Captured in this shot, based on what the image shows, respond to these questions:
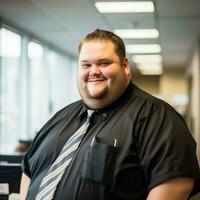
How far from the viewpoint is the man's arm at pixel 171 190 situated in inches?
59.4

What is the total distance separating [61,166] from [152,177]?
38 centimetres

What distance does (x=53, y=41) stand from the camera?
7992 mm

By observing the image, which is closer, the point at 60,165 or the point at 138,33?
the point at 60,165

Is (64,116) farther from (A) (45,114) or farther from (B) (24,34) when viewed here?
(A) (45,114)

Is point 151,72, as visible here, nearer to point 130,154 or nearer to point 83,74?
point 83,74

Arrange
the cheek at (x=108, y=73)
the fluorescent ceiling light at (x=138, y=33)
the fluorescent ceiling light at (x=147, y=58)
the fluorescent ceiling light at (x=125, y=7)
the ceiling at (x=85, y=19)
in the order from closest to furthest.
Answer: the cheek at (x=108, y=73) → the fluorescent ceiling light at (x=125, y=7) → the ceiling at (x=85, y=19) → the fluorescent ceiling light at (x=138, y=33) → the fluorescent ceiling light at (x=147, y=58)

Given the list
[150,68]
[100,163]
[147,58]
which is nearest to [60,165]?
[100,163]

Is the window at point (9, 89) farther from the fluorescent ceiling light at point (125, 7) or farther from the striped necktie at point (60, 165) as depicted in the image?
the striped necktie at point (60, 165)

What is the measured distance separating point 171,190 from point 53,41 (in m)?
6.70

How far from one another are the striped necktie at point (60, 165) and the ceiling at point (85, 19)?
2852 mm

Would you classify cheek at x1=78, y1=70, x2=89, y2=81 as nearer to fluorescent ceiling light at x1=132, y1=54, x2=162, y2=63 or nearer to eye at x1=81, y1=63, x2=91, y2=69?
eye at x1=81, y1=63, x2=91, y2=69

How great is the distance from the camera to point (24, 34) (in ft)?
22.4

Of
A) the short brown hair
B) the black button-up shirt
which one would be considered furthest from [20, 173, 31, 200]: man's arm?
the short brown hair

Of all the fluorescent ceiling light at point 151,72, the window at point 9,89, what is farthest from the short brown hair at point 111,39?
the fluorescent ceiling light at point 151,72
